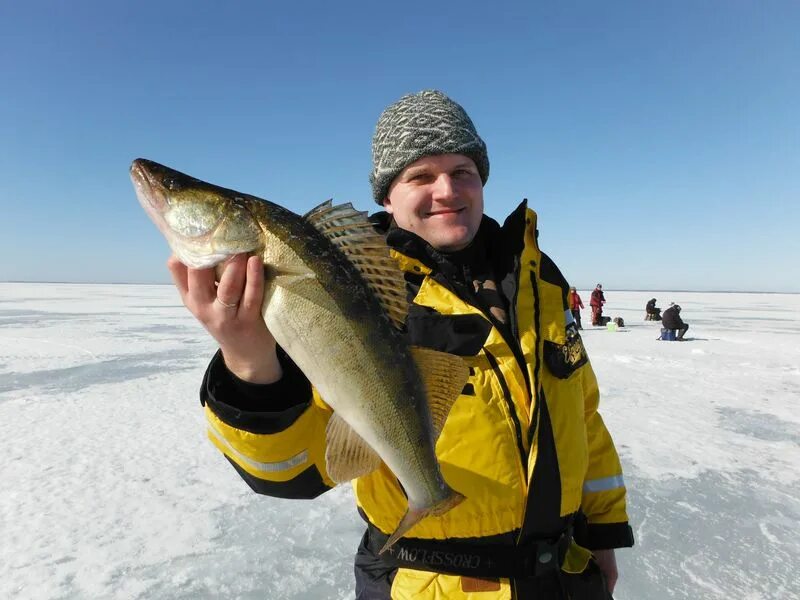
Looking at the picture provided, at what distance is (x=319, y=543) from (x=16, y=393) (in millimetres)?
6645

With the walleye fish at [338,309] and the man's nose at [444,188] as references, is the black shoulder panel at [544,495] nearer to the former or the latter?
the walleye fish at [338,309]

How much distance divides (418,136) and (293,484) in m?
1.67

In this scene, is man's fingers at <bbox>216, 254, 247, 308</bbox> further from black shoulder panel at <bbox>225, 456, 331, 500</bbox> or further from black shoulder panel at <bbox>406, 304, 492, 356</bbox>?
black shoulder panel at <bbox>406, 304, 492, 356</bbox>

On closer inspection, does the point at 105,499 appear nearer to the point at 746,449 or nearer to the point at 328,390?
the point at 328,390

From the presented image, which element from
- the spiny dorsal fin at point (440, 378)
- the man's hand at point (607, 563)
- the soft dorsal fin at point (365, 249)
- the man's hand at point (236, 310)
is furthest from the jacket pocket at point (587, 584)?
the man's hand at point (236, 310)

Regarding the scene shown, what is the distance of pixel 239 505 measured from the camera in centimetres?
439

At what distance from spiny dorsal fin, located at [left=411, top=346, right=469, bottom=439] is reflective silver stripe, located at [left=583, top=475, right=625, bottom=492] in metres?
1.22

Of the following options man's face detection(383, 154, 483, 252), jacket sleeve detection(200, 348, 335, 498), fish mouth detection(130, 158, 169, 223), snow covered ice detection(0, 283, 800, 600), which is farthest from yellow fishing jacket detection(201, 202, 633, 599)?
snow covered ice detection(0, 283, 800, 600)

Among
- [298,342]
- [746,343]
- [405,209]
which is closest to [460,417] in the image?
[298,342]

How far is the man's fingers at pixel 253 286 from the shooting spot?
1409mm

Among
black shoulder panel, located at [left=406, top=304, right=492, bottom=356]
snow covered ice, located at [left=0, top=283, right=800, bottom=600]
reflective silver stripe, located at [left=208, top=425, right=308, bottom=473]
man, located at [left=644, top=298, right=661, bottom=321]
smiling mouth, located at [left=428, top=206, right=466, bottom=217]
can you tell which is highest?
smiling mouth, located at [left=428, top=206, right=466, bottom=217]

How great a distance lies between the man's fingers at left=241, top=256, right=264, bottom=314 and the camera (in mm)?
1409

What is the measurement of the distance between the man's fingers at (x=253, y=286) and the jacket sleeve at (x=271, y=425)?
26 centimetres

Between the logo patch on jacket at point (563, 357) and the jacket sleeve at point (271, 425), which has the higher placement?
the logo patch on jacket at point (563, 357)
